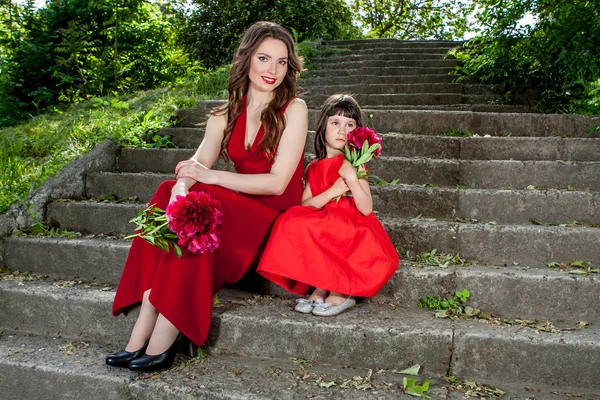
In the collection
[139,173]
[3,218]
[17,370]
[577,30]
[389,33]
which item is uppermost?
[389,33]

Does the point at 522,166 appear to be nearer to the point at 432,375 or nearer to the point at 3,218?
the point at 432,375

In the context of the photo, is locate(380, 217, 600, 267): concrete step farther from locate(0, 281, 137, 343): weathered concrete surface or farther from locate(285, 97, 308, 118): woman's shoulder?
locate(0, 281, 137, 343): weathered concrete surface

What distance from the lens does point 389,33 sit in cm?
1761

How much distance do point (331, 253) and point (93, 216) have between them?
1818 mm

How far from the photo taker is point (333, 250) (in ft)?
8.50

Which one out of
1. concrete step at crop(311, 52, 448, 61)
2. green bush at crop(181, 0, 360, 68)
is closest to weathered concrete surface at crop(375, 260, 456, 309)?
concrete step at crop(311, 52, 448, 61)

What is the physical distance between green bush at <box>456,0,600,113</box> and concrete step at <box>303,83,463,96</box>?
1.15 feet

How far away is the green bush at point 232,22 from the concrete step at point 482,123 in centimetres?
577

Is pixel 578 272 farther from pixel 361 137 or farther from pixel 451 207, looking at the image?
pixel 361 137

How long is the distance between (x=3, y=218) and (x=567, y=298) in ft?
11.0

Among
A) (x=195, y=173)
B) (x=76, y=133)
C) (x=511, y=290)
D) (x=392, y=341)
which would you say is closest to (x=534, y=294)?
(x=511, y=290)

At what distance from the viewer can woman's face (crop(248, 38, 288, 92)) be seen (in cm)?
273

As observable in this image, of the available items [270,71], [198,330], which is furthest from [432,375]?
[270,71]

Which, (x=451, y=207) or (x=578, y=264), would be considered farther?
(x=451, y=207)
